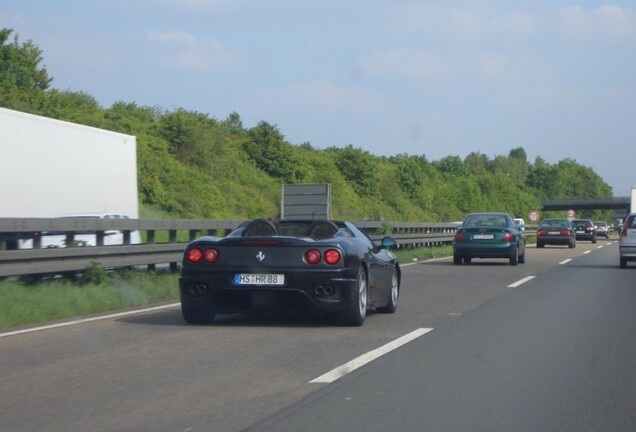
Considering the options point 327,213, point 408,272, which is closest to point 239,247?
point 408,272

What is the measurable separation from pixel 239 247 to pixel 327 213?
1103 inches

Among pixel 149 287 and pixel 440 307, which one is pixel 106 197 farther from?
pixel 440 307

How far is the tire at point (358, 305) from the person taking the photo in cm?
1128

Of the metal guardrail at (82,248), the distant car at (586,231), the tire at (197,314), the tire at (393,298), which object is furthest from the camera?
the distant car at (586,231)

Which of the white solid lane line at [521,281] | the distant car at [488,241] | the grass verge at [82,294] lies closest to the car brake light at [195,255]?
the grass verge at [82,294]

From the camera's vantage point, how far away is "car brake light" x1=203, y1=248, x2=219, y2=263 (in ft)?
36.8

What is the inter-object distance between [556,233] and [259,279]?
37.2 metres

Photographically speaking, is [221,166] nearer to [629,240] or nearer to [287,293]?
[629,240]

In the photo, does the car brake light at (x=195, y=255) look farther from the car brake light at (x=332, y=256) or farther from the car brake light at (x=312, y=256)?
the car brake light at (x=332, y=256)

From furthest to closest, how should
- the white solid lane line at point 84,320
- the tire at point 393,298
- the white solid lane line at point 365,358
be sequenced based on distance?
the tire at point 393,298 < the white solid lane line at point 84,320 < the white solid lane line at point 365,358

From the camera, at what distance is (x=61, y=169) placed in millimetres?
19141

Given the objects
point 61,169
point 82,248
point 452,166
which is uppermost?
point 452,166

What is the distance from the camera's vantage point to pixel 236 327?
11461 mm

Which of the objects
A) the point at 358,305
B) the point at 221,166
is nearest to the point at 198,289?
the point at 358,305
